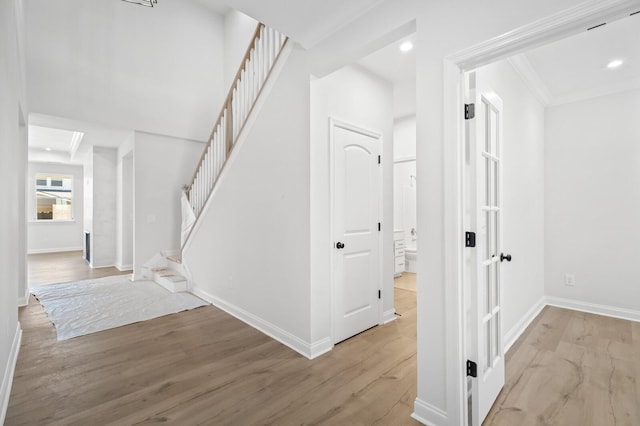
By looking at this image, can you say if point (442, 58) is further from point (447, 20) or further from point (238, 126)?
point (238, 126)

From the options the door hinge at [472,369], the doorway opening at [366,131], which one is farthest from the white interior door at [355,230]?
the door hinge at [472,369]

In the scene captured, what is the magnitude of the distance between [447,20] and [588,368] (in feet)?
9.16

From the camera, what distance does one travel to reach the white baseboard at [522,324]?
8.69 ft

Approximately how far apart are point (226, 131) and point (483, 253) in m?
3.22

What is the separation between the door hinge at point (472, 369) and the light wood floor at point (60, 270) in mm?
6225

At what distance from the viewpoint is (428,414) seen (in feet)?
5.43

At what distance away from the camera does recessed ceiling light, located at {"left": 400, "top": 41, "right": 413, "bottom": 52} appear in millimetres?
2691

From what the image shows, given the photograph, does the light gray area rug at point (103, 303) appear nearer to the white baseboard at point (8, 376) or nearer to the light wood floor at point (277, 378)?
the light wood floor at point (277, 378)

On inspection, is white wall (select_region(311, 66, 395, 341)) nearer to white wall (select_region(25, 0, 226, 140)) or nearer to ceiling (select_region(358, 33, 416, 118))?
ceiling (select_region(358, 33, 416, 118))

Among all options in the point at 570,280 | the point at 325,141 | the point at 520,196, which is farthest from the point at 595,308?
the point at 325,141

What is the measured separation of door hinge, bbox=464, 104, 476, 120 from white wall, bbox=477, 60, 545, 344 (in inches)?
25.4

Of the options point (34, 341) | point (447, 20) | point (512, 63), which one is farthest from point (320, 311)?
point (512, 63)

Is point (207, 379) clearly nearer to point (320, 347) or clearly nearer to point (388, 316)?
point (320, 347)

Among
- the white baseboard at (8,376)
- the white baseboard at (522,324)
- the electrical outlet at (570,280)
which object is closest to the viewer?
the white baseboard at (8,376)
